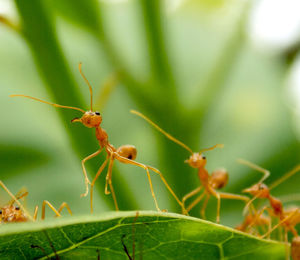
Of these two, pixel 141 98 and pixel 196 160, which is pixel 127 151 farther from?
pixel 141 98

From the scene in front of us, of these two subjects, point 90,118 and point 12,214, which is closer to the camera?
point 12,214

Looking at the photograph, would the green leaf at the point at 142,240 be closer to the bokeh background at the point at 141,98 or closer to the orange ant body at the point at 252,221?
the orange ant body at the point at 252,221

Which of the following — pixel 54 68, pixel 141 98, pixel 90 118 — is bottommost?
pixel 90 118

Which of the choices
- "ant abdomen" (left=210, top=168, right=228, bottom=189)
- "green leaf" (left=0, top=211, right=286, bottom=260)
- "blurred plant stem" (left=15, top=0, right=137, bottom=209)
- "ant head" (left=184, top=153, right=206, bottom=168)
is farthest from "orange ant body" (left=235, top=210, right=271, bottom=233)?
A: "blurred plant stem" (left=15, top=0, right=137, bottom=209)

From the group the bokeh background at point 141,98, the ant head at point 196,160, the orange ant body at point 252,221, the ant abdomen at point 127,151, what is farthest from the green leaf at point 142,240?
the bokeh background at point 141,98

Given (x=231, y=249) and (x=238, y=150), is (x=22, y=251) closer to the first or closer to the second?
(x=231, y=249)

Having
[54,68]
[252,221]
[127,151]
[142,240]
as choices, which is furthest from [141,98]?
[142,240]

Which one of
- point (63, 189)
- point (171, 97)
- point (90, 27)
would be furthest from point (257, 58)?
point (63, 189)
